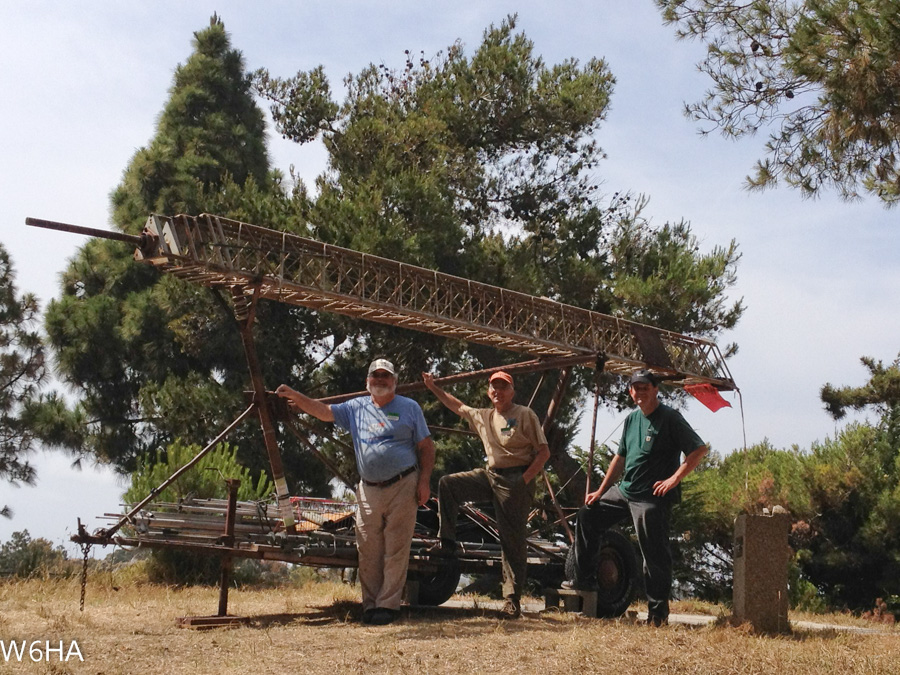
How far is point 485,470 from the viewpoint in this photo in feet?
27.1

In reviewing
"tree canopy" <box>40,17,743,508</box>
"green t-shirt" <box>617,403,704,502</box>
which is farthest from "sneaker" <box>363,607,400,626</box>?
"tree canopy" <box>40,17,743,508</box>

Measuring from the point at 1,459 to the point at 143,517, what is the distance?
12.6m

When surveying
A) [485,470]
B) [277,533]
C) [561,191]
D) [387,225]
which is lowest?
[277,533]

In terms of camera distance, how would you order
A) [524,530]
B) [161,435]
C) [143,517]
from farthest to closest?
[161,435]
[524,530]
[143,517]

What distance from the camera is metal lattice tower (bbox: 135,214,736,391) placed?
25.4 feet

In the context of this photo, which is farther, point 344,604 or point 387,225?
point 387,225

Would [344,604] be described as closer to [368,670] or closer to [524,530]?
[524,530]

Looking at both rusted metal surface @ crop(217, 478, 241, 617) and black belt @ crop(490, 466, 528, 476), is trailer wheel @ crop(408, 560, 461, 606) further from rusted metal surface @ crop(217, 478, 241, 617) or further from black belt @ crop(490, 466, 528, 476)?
rusted metal surface @ crop(217, 478, 241, 617)

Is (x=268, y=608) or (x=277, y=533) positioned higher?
(x=277, y=533)

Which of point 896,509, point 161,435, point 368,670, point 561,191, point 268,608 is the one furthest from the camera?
point 561,191

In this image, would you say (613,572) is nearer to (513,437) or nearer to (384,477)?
(513,437)

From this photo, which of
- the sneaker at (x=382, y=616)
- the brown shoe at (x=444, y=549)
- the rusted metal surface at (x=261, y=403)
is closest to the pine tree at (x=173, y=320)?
the rusted metal surface at (x=261, y=403)

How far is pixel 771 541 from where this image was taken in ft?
25.6

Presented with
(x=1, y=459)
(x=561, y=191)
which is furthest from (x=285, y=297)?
(x=561, y=191)
